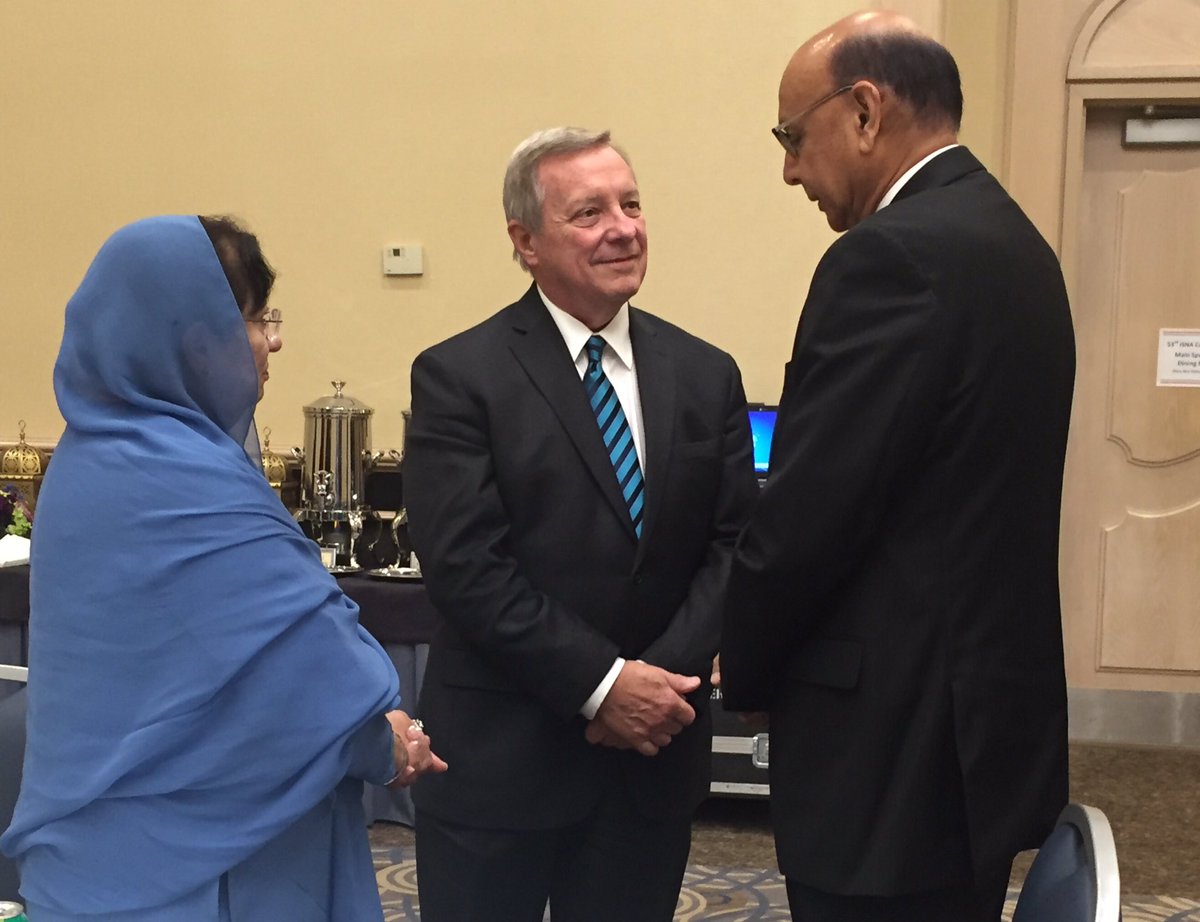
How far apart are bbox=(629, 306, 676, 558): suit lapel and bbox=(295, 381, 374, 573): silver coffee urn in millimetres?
2106

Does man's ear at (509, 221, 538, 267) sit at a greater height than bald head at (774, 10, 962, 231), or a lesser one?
lesser

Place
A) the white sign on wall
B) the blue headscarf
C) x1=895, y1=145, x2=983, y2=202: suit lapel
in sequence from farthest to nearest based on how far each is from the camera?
the white sign on wall → x1=895, y1=145, x2=983, y2=202: suit lapel → the blue headscarf

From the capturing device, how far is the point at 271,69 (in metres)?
4.99

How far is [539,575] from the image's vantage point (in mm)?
2010

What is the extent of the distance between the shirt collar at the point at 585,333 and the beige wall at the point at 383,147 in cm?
272

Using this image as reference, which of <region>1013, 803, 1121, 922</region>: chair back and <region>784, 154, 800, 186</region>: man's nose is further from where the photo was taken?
<region>784, 154, 800, 186</region>: man's nose

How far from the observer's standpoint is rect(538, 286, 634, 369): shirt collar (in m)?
2.11

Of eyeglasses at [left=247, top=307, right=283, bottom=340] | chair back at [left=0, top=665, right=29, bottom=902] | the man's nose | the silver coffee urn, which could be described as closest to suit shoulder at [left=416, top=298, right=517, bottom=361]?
eyeglasses at [left=247, top=307, right=283, bottom=340]

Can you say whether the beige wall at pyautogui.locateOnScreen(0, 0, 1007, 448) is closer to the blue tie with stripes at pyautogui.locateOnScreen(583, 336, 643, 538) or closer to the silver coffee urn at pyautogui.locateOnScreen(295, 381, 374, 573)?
the silver coffee urn at pyautogui.locateOnScreen(295, 381, 374, 573)

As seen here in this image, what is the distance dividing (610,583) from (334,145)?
3369mm

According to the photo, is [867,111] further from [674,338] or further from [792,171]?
[674,338]

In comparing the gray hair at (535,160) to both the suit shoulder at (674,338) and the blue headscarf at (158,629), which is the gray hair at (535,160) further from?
the blue headscarf at (158,629)

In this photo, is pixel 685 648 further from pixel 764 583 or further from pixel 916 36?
pixel 916 36

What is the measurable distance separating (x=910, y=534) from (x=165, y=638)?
822 mm
